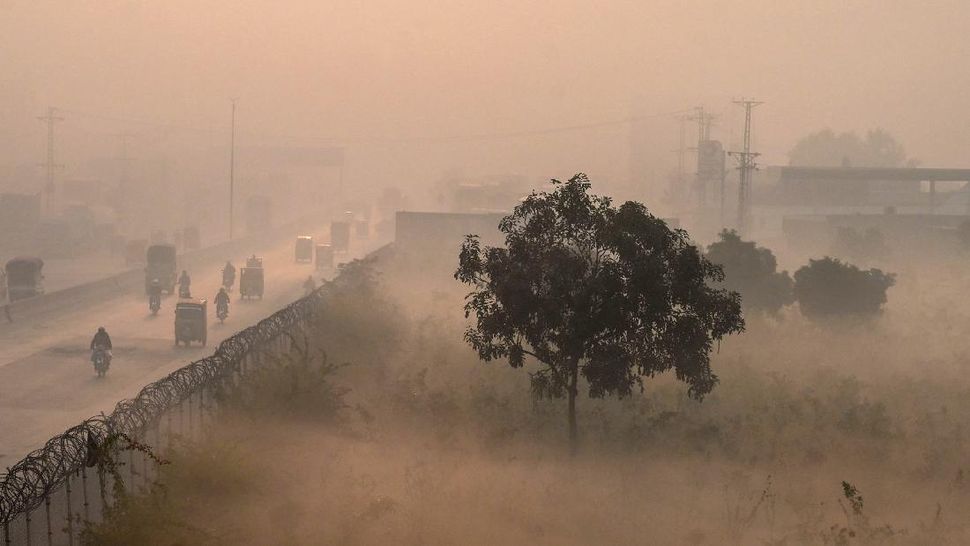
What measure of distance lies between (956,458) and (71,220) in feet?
301

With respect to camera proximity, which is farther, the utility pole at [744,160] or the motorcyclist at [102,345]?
the utility pole at [744,160]

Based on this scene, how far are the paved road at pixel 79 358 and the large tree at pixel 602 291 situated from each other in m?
11.5

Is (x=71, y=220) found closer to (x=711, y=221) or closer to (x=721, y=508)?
(x=711, y=221)

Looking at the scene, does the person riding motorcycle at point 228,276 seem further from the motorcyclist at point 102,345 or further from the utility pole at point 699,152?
the utility pole at point 699,152

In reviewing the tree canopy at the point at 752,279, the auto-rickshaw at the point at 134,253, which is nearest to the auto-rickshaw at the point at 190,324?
the tree canopy at the point at 752,279

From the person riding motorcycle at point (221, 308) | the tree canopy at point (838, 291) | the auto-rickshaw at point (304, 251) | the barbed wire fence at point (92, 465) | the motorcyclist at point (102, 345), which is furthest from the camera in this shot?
the auto-rickshaw at point (304, 251)

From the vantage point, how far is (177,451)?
1877 cm

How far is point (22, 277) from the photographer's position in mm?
55750

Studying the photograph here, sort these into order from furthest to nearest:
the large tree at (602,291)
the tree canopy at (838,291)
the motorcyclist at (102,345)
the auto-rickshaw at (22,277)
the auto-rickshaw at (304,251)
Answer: the auto-rickshaw at (304,251) → the auto-rickshaw at (22,277) → the tree canopy at (838,291) → the motorcyclist at (102,345) → the large tree at (602,291)

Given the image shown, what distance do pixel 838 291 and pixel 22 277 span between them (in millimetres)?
38763

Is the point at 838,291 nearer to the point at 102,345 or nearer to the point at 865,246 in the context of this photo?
the point at 102,345

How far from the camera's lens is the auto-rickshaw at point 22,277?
55.4 metres

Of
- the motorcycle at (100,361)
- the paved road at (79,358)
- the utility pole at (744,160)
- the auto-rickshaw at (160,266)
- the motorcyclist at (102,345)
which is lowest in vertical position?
the paved road at (79,358)

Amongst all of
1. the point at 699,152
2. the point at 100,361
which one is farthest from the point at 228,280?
the point at 699,152
